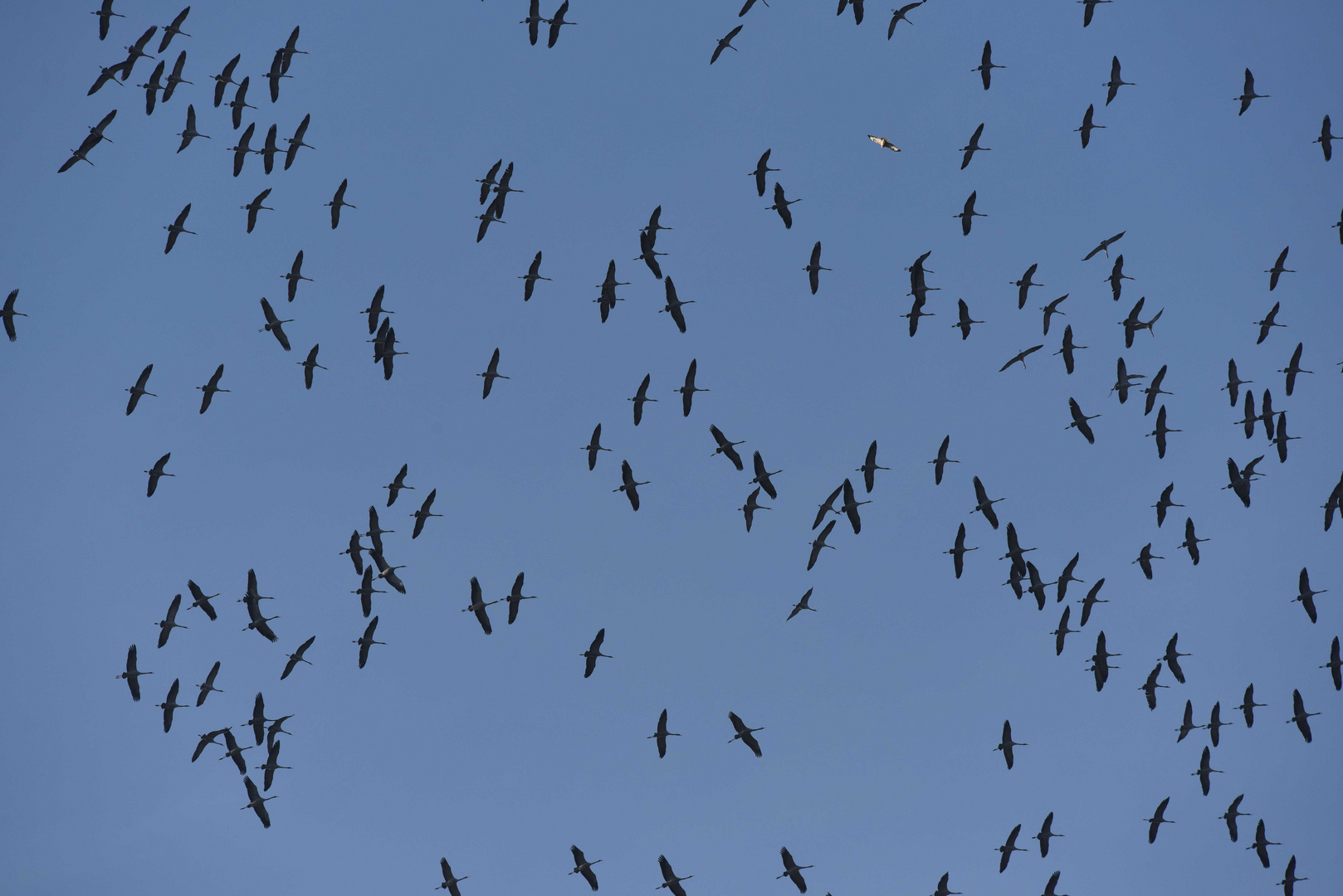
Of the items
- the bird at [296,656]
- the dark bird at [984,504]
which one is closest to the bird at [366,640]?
the bird at [296,656]

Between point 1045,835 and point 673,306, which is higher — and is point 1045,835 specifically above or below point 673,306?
below

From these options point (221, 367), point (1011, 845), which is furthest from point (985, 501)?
point (221, 367)

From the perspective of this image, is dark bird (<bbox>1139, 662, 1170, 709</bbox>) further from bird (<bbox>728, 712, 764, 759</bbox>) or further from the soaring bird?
the soaring bird

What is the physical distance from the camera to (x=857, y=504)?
223ft

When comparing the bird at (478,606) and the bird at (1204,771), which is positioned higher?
the bird at (478,606)

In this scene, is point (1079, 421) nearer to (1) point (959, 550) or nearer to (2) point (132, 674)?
(1) point (959, 550)

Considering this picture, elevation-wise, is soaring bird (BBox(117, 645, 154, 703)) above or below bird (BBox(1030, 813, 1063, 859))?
above

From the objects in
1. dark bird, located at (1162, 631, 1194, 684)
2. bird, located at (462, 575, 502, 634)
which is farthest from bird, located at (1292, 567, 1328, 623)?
bird, located at (462, 575, 502, 634)

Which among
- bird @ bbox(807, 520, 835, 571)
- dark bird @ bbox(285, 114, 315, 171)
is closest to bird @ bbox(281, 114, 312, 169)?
dark bird @ bbox(285, 114, 315, 171)

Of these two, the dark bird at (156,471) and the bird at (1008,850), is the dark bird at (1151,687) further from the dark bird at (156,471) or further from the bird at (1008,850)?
the dark bird at (156,471)

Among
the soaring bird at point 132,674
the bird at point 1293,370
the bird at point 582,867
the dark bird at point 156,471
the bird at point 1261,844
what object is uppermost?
the dark bird at point 156,471

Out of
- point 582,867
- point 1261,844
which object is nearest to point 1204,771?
point 1261,844

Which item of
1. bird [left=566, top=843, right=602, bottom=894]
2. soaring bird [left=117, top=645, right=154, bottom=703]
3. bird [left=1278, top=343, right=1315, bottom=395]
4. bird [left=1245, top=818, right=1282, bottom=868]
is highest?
soaring bird [left=117, top=645, right=154, bottom=703]

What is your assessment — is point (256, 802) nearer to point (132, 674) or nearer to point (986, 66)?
point (132, 674)
